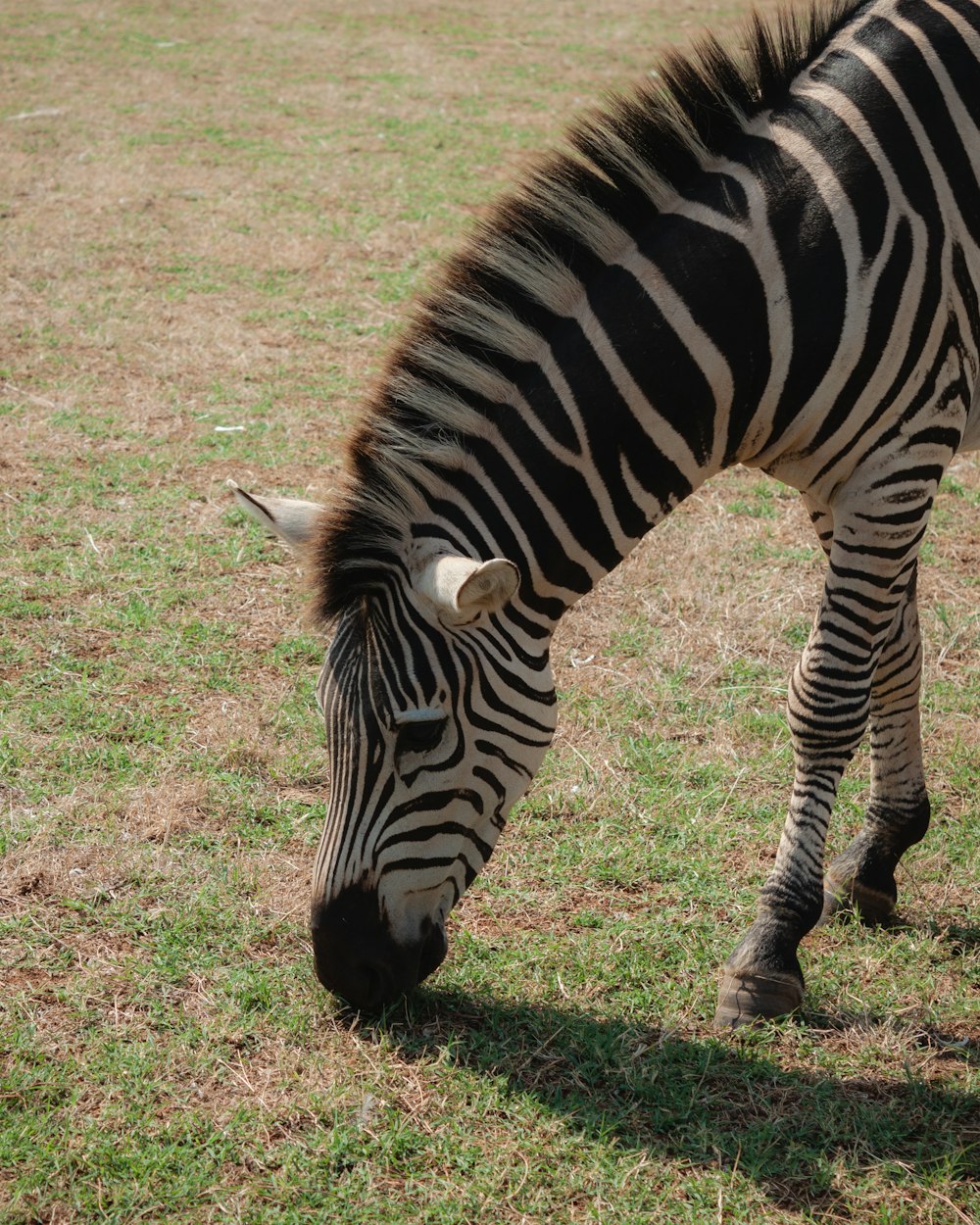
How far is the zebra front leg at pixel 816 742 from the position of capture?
3.89 metres

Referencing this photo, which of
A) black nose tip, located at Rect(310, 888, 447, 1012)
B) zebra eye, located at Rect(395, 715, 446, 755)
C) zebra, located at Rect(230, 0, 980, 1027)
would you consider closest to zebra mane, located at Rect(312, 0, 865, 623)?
zebra, located at Rect(230, 0, 980, 1027)

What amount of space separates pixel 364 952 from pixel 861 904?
78.8 inches

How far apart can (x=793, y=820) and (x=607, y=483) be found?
1.41m

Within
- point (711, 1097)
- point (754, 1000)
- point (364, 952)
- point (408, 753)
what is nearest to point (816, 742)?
point (754, 1000)

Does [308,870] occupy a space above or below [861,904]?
below

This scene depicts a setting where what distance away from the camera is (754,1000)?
3.93 m

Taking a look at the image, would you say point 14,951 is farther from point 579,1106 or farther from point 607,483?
point 607,483

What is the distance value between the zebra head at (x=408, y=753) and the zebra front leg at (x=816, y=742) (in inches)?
41.2

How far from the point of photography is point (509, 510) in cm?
352

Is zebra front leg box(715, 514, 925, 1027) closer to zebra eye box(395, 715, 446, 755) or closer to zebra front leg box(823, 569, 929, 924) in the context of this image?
zebra front leg box(823, 569, 929, 924)

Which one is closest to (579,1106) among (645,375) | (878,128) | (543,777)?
(543,777)

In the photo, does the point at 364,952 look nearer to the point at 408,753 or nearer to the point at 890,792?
the point at 408,753

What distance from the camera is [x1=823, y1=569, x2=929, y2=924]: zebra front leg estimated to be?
14.7 ft

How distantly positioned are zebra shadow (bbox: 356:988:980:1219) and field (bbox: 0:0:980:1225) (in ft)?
0.04
